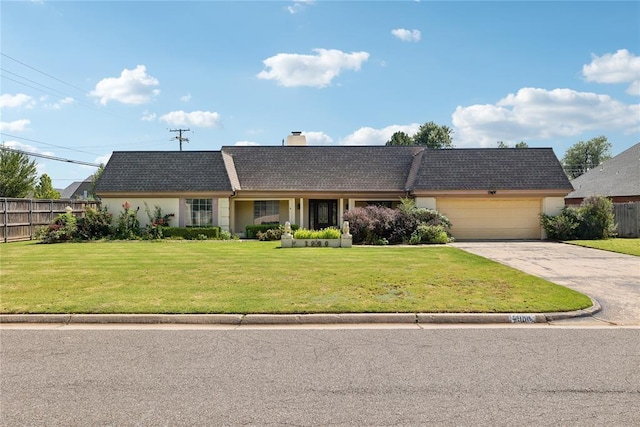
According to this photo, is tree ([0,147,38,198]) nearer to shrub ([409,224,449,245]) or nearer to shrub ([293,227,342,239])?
shrub ([293,227,342,239])

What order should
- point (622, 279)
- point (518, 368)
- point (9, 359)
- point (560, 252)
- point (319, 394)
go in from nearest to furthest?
point (319, 394), point (518, 368), point (9, 359), point (622, 279), point (560, 252)

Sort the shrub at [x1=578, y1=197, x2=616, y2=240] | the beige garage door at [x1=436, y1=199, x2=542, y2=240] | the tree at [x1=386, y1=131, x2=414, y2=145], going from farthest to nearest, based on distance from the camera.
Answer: the tree at [x1=386, y1=131, x2=414, y2=145]
the beige garage door at [x1=436, y1=199, x2=542, y2=240]
the shrub at [x1=578, y1=197, x2=616, y2=240]

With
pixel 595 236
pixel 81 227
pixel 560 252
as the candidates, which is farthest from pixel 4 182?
pixel 595 236

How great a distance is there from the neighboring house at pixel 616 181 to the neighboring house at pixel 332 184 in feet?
30.5

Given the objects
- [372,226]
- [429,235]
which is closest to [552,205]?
[429,235]

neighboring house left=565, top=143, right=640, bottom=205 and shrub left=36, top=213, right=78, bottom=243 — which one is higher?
neighboring house left=565, top=143, right=640, bottom=205

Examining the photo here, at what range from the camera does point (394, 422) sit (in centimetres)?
382

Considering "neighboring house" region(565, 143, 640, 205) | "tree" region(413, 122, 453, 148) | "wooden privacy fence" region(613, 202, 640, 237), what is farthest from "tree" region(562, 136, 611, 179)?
"wooden privacy fence" region(613, 202, 640, 237)

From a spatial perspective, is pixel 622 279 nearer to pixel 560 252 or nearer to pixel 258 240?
pixel 560 252

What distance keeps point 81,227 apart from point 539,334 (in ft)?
77.7

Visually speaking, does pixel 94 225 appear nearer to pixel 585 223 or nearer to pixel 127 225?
pixel 127 225

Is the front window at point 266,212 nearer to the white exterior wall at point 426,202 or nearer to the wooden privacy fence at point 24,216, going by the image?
the white exterior wall at point 426,202

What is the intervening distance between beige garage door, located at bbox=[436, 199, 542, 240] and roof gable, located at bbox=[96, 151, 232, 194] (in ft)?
44.3

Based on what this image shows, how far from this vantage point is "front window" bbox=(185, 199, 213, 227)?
25016mm
